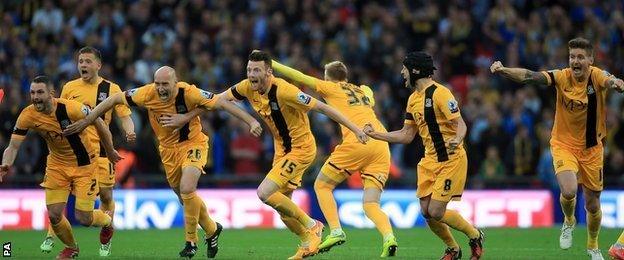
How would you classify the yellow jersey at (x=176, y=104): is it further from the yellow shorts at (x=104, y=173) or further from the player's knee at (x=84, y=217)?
the yellow shorts at (x=104, y=173)

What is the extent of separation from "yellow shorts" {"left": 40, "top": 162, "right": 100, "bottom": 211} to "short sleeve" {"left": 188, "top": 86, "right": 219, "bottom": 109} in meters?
1.51

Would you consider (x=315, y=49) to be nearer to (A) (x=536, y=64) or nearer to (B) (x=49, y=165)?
(A) (x=536, y=64)

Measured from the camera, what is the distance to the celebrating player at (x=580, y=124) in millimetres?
14750

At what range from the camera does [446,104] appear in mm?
14180

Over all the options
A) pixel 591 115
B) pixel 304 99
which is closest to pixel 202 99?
pixel 304 99

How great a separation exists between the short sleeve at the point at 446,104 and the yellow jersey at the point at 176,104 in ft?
8.84

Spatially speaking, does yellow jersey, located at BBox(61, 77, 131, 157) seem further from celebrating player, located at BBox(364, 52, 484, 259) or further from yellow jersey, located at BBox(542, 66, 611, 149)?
yellow jersey, located at BBox(542, 66, 611, 149)

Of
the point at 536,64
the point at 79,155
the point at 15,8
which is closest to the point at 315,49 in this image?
Result: the point at 536,64

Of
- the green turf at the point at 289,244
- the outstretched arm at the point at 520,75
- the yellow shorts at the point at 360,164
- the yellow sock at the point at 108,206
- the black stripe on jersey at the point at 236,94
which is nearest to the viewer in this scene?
the outstretched arm at the point at 520,75

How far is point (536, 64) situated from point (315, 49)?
441 centimetres

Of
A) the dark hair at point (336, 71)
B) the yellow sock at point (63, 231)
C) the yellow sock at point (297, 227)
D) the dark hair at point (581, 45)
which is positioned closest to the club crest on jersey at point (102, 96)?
the yellow sock at point (63, 231)

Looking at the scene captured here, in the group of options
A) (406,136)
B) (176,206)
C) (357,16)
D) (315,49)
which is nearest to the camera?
(406,136)

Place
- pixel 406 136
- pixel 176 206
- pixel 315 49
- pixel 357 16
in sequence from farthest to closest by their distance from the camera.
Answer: pixel 357 16
pixel 315 49
pixel 176 206
pixel 406 136

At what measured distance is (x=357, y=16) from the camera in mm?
28141
